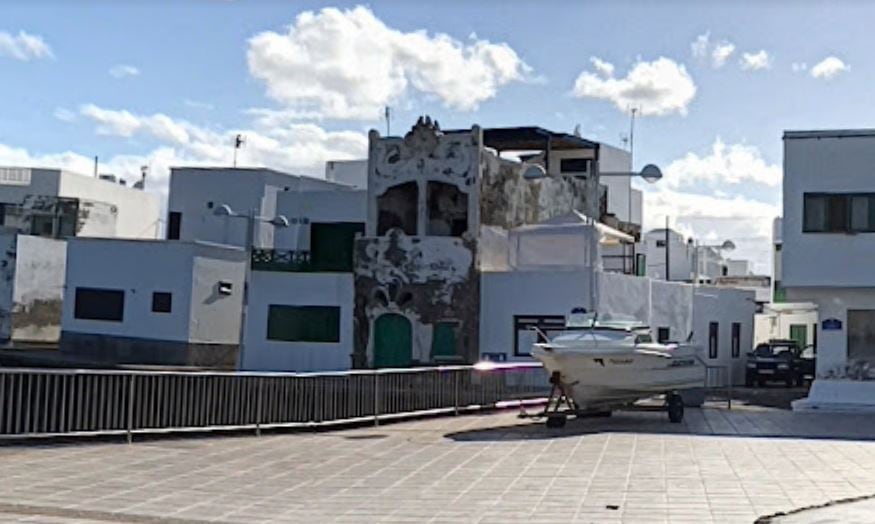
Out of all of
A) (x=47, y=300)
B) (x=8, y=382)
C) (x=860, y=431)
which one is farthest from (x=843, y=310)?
(x=47, y=300)

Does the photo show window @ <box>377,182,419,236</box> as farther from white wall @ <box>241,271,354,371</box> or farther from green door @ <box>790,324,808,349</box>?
green door @ <box>790,324,808,349</box>

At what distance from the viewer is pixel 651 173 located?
23531 millimetres

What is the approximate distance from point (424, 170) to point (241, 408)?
16.6m

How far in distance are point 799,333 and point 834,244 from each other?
19.9m

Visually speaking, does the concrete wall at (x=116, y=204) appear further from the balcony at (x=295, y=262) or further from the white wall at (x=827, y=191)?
the white wall at (x=827, y=191)

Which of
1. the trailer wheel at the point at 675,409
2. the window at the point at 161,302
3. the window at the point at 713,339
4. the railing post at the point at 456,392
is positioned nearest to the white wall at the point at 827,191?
the trailer wheel at the point at 675,409

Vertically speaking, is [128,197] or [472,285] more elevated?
[128,197]

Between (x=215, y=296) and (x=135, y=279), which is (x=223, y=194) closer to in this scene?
(x=215, y=296)

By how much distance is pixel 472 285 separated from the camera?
3102cm

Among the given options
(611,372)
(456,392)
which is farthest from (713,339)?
(611,372)

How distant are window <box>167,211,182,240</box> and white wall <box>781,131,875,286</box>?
1212 inches

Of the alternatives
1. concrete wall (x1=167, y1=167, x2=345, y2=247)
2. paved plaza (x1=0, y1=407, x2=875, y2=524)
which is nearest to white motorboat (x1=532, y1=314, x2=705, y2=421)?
paved plaza (x1=0, y1=407, x2=875, y2=524)

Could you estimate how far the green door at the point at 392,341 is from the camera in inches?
1244

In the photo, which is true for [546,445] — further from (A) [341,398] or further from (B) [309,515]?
(B) [309,515]
